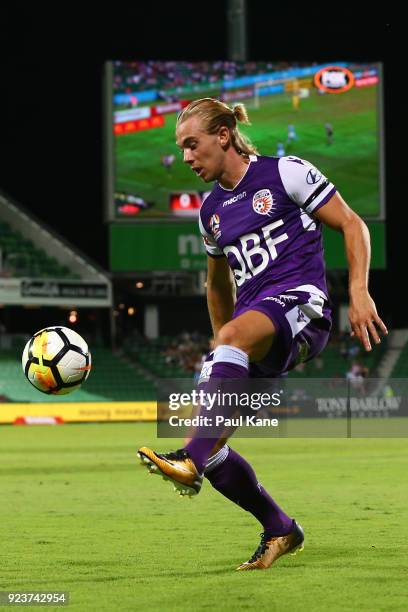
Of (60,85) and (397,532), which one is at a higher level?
(60,85)

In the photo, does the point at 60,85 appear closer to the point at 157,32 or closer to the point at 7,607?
the point at 157,32

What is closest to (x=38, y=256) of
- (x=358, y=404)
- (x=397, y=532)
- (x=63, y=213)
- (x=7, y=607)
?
(x=63, y=213)

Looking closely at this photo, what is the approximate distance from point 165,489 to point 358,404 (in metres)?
17.9

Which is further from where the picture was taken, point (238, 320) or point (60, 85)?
point (60, 85)

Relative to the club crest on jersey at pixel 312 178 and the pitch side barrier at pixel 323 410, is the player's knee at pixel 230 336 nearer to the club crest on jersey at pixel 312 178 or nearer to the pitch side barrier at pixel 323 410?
the club crest on jersey at pixel 312 178

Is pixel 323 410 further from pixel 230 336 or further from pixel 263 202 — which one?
pixel 230 336

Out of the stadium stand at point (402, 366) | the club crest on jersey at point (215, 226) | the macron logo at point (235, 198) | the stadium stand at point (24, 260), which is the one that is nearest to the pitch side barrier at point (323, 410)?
the stadium stand at point (402, 366)

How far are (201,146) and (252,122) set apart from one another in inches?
1074

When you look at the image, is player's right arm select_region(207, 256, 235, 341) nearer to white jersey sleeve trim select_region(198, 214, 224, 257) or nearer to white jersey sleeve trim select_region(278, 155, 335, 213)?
white jersey sleeve trim select_region(198, 214, 224, 257)

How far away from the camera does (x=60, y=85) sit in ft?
153

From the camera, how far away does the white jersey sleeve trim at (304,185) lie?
5.87m

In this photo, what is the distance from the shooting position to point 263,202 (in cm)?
598

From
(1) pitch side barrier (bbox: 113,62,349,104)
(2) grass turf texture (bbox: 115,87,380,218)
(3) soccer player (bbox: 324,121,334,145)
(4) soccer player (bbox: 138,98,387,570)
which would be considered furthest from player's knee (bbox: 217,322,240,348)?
(3) soccer player (bbox: 324,121,334,145)

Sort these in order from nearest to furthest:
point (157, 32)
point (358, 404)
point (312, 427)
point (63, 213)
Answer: point (312, 427), point (358, 404), point (157, 32), point (63, 213)
